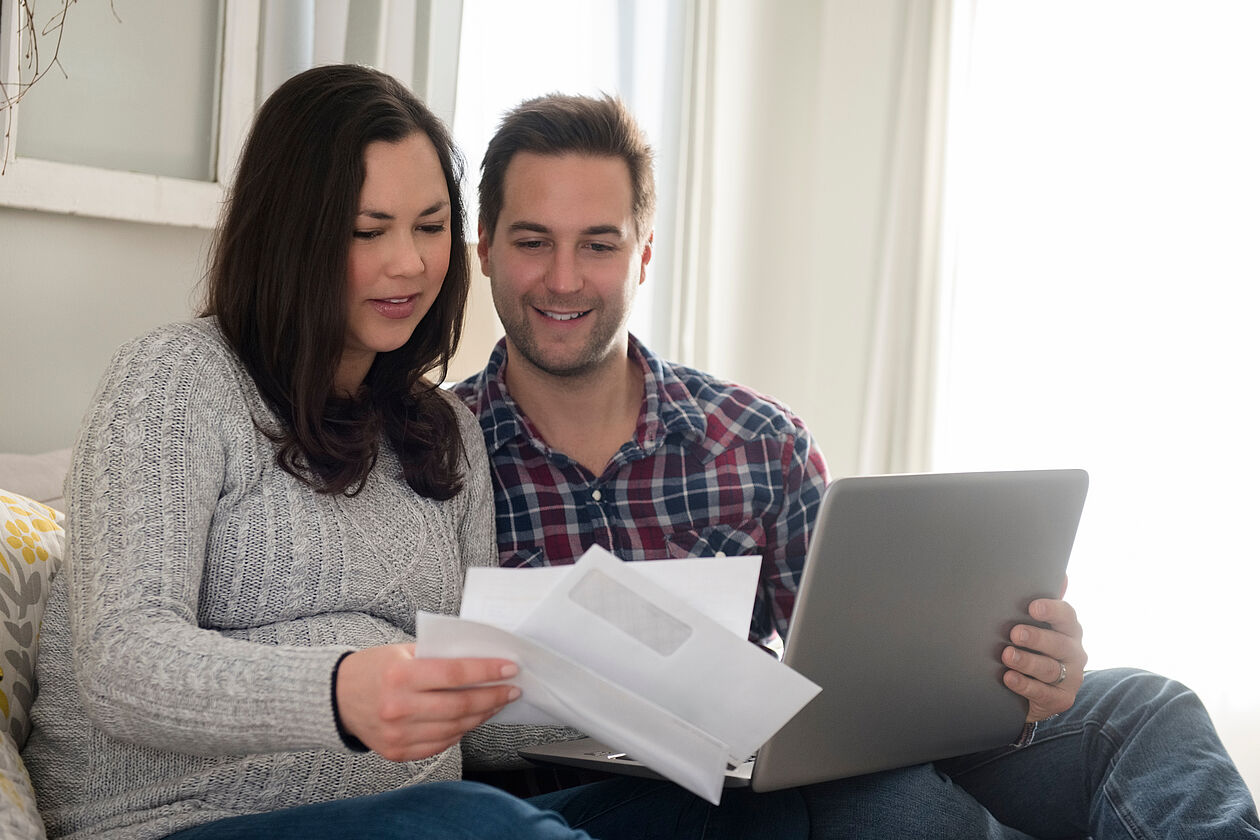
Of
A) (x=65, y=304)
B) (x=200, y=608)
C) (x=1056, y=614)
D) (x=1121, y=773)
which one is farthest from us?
(x=65, y=304)

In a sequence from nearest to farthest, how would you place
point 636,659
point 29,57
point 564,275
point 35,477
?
point 636,659, point 35,477, point 564,275, point 29,57

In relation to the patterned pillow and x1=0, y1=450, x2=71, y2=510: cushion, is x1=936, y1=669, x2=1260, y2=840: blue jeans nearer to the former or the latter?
the patterned pillow

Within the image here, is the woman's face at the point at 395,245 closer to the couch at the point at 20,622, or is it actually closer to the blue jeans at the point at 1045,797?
the couch at the point at 20,622

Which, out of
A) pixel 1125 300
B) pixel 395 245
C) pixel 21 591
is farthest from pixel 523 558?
pixel 1125 300

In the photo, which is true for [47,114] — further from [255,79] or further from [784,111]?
[784,111]

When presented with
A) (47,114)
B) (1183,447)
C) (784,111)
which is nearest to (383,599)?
(47,114)

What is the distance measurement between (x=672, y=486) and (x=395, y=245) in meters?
0.58

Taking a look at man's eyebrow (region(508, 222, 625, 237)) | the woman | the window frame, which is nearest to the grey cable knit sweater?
the woman

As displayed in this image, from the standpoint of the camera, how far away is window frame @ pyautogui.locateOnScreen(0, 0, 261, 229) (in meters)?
1.77

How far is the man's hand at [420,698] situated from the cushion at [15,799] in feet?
1.09

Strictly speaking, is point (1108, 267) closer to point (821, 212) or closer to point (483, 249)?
point (821, 212)

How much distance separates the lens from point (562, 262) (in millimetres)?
1701

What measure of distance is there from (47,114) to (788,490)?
1267 mm

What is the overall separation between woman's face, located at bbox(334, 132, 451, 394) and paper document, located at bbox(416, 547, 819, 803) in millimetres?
571
